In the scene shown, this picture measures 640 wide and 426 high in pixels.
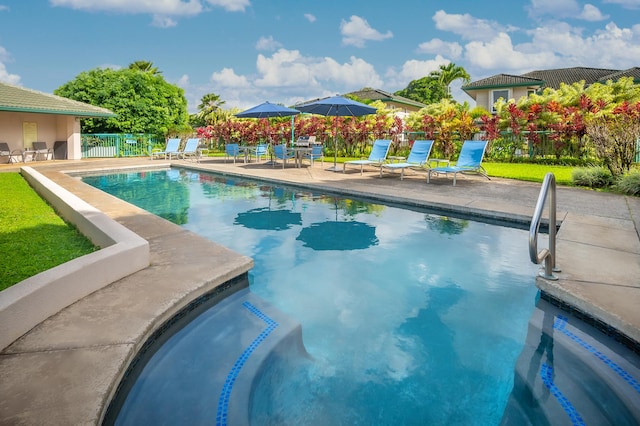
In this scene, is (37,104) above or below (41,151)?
above

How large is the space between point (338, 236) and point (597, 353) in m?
3.80

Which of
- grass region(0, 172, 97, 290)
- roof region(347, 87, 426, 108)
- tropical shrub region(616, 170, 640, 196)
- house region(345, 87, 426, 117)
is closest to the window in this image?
house region(345, 87, 426, 117)

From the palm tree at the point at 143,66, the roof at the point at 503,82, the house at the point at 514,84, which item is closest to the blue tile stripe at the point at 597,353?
the house at the point at 514,84

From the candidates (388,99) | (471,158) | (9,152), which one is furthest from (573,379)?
(388,99)

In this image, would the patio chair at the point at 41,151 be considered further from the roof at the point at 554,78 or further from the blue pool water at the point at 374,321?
the roof at the point at 554,78

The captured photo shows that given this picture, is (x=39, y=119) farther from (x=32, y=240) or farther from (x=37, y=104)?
(x=32, y=240)

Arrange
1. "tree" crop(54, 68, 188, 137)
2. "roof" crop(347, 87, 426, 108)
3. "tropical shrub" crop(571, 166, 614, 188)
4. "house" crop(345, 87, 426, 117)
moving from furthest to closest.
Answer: "house" crop(345, 87, 426, 117)
"roof" crop(347, 87, 426, 108)
"tree" crop(54, 68, 188, 137)
"tropical shrub" crop(571, 166, 614, 188)

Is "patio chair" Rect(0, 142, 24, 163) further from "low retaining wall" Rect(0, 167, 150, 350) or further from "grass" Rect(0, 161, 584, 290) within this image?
"low retaining wall" Rect(0, 167, 150, 350)

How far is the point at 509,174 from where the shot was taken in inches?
456

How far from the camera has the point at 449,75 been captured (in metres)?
48.7

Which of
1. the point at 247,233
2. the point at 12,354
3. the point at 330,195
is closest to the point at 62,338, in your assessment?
the point at 12,354

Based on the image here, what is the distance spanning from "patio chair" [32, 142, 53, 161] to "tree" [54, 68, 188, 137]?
6398 millimetres

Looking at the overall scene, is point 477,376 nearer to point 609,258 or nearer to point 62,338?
point 609,258

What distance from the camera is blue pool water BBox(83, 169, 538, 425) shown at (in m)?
2.33
